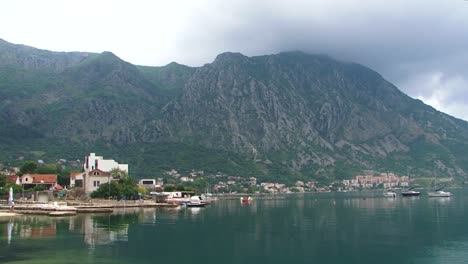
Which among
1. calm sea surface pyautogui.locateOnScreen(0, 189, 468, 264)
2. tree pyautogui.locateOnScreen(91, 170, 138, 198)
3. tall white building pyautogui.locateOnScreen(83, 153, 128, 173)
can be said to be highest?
tall white building pyautogui.locateOnScreen(83, 153, 128, 173)

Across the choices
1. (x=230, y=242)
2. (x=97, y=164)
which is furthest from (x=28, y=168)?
(x=230, y=242)

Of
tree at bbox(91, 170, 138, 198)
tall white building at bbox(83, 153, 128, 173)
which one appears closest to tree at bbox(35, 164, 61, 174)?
tall white building at bbox(83, 153, 128, 173)

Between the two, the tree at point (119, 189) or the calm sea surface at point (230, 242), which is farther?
the tree at point (119, 189)

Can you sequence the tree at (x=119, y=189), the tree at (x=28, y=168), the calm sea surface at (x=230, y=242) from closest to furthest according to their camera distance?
the calm sea surface at (x=230, y=242) → the tree at (x=119, y=189) → the tree at (x=28, y=168)

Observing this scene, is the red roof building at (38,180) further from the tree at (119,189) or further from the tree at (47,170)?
the tree at (47,170)

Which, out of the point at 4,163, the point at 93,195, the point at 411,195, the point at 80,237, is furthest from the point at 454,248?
the point at 4,163

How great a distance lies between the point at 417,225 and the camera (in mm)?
68438

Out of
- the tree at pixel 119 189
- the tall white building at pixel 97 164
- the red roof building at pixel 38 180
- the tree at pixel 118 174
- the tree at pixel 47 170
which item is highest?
the tall white building at pixel 97 164

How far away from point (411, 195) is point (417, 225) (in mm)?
134730

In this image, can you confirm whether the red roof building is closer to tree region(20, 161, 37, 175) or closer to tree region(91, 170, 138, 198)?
tree region(20, 161, 37, 175)

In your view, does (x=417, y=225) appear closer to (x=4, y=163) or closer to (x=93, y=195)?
(x=93, y=195)

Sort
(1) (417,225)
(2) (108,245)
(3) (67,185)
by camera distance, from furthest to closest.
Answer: (3) (67,185) → (1) (417,225) → (2) (108,245)

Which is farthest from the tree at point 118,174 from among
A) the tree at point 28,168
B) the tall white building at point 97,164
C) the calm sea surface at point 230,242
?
the calm sea surface at point 230,242

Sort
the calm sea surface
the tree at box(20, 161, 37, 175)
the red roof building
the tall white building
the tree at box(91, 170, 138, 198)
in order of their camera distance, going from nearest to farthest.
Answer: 1. the calm sea surface
2. the tree at box(91, 170, 138, 198)
3. the red roof building
4. the tree at box(20, 161, 37, 175)
5. the tall white building
